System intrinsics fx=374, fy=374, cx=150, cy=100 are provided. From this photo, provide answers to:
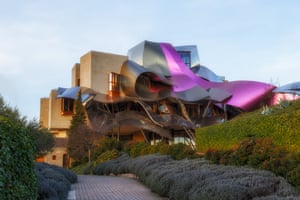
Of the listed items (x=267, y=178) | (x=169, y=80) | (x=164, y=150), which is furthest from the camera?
(x=169, y=80)

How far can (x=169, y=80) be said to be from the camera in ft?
180

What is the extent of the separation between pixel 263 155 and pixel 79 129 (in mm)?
30453

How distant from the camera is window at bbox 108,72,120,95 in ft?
172

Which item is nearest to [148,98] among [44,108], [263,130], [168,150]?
[44,108]

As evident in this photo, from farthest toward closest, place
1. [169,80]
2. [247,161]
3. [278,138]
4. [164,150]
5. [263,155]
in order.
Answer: [169,80]
[164,150]
[278,138]
[247,161]
[263,155]

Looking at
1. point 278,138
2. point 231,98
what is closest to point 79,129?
point 231,98

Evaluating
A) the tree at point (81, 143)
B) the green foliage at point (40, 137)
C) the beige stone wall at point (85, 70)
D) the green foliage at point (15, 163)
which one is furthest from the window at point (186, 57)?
the green foliage at point (15, 163)

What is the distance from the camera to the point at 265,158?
10.3m

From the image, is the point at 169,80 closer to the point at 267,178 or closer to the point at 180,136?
the point at 180,136

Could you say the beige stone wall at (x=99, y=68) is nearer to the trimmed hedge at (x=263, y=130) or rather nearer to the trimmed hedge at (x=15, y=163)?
the trimmed hedge at (x=263, y=130)

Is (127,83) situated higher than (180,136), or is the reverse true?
(127,83)

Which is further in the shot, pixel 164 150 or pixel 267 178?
pixel 164 150

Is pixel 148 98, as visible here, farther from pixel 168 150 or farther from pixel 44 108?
pixel 168 150

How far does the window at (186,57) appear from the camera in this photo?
62750mm
